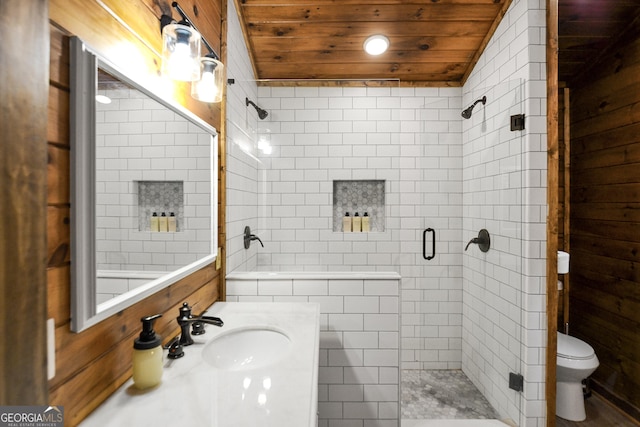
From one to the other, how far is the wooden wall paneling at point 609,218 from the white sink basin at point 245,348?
247 centimetres

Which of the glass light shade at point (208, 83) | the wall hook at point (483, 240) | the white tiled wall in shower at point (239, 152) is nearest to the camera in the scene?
the glass light shade at point (208, 83)

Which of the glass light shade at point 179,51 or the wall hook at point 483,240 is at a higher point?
the glass light shade at point 179,51

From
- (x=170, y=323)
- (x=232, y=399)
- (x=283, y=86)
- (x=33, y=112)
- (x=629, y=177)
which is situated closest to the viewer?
(x=33, y=112)

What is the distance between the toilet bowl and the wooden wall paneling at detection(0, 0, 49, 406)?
2.61 m

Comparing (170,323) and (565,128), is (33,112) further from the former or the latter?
(565,128)

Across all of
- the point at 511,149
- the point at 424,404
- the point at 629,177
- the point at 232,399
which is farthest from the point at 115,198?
the point at 629,177

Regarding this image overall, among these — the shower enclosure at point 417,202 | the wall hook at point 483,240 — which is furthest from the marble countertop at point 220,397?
the wall hook at point 483,240

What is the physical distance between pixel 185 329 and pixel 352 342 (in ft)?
3.31

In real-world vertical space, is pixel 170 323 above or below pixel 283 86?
below

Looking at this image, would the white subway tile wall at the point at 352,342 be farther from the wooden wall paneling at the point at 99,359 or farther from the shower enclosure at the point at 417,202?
the wooden wall paneling at the point at 99,359

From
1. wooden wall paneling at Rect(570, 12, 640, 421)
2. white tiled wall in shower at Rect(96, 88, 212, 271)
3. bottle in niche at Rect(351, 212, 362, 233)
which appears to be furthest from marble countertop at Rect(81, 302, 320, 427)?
wooden wall paneling at Rect(570, 12, 640, 421)

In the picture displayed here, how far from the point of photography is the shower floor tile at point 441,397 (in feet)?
6.94

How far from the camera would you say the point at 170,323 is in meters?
1.21

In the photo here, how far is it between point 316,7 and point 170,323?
6.88ft
